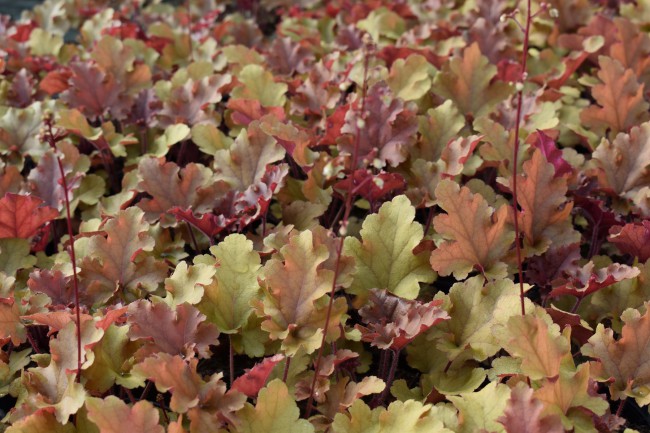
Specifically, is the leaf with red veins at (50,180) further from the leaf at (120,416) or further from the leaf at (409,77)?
the leaf at (409,77)

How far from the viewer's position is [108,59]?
123 inches

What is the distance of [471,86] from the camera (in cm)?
287

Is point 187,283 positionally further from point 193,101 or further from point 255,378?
point 193,101

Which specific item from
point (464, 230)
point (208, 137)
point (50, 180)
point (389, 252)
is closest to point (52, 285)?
point (50, 180)

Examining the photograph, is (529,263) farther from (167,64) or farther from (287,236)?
(167,64)

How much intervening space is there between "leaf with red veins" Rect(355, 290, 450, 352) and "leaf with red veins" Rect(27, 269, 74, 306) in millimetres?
819

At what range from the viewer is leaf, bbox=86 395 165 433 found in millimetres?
1611

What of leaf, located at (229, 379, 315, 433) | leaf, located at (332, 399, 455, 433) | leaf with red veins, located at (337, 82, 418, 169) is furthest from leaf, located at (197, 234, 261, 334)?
leaf with red veins, located at (337, 82, 418, 169)

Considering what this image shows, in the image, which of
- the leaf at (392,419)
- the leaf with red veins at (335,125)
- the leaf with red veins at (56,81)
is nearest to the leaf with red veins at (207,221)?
the leaf with red veins at (335,125)

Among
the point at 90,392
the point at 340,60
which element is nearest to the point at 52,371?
the point at 90,392

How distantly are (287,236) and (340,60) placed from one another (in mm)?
1241

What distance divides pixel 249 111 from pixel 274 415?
1.29m

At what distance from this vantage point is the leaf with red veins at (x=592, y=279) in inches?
78.1

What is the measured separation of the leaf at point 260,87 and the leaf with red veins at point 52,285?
106cm
